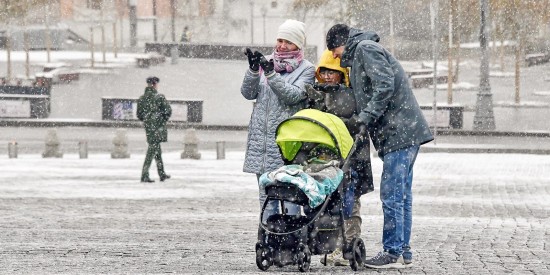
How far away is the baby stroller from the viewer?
328 inches

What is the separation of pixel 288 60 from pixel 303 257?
1.48 m

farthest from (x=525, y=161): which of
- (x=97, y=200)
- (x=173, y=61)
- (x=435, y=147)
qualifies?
(x=173, y=61)

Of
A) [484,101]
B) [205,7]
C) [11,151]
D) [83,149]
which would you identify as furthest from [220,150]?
[205,7]

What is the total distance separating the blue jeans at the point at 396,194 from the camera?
28.3 ft

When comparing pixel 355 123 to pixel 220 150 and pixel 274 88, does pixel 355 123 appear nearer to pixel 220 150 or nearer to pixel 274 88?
pixel 274 88

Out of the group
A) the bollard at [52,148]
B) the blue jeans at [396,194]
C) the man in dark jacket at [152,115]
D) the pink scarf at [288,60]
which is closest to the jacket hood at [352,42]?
the pink scarf at [288,60]

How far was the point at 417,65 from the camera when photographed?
6931 cm

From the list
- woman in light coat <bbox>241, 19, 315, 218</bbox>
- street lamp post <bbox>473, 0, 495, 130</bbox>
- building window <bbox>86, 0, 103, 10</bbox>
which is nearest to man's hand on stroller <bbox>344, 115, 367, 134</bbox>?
woman in light coat <bbox>241, 19, 315, 218</bbox>

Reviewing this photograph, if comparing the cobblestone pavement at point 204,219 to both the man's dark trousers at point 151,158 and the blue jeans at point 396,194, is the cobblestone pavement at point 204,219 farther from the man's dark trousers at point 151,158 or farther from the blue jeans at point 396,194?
the man's dark trousers at point 151,158

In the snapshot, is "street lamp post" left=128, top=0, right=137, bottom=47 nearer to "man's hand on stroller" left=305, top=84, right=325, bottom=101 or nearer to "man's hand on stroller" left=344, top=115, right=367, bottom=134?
"man's hand on stroller" left=305, top=84, right=325, bottom=101

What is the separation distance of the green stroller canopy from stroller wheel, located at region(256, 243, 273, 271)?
0.61 metres

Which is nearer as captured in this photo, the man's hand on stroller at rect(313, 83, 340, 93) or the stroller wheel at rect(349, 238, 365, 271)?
the stroller wheel at rect(349, 238, 365, 271)

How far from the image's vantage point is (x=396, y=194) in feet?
28.5

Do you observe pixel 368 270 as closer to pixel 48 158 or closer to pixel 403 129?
pixel 403 129
